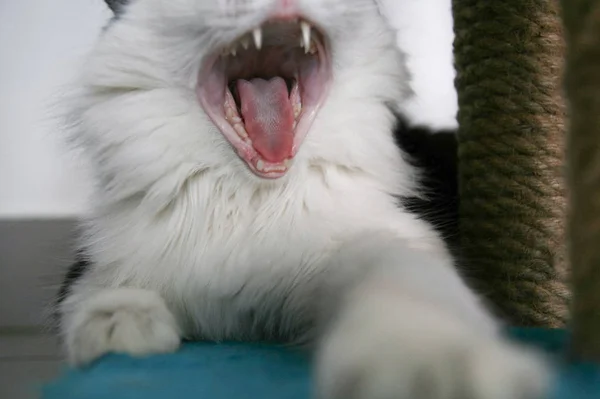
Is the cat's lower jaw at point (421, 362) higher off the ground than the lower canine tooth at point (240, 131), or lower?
lower

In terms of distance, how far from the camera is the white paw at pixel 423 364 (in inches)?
19.5

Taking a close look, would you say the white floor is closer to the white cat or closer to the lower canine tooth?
the white cat

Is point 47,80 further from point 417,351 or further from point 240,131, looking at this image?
point 417,351

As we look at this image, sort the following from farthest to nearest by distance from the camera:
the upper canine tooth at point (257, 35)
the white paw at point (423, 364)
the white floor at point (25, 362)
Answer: the white floor at point (25, 362) < the upper canine tooth at point (257, 35) < the white paw at point (423, 364)

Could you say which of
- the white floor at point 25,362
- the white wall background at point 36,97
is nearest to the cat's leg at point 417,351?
the white floor at point 25,362

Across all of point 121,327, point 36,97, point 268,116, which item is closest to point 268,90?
point 268,116

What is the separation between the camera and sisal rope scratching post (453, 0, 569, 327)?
119cm

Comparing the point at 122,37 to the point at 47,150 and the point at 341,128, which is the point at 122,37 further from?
the point at 47,150

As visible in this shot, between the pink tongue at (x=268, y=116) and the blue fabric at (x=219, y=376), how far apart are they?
29 centimetres

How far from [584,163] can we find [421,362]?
0.92ft

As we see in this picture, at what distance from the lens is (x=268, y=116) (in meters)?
1.04

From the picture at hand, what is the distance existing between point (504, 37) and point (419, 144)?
0.95 ft

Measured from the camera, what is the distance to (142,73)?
1.07m

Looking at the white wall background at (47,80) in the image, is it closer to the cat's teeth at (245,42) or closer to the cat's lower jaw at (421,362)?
the cat's teeth at (245,42)
